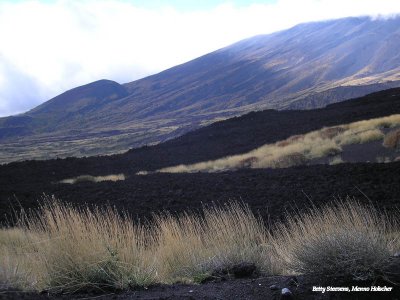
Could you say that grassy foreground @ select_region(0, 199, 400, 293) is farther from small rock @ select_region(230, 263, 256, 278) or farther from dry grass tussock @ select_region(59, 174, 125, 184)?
dry grass tussock @ select_region(59, 174, 125, 184)

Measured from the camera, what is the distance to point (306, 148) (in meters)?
22.9

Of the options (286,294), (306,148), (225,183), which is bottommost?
(306,148)

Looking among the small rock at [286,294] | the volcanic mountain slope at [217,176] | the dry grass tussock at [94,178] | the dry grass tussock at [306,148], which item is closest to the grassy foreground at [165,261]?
the small rock at [286,294]

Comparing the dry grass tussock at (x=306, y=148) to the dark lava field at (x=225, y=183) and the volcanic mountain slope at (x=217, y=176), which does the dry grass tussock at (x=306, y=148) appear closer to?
the volcanic mountain slope at (x=217, y=176)

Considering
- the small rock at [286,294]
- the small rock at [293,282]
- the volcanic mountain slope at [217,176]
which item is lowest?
the volcanic mountain slope at [217,176]

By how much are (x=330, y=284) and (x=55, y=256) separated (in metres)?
2.96

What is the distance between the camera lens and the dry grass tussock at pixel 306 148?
21.1m

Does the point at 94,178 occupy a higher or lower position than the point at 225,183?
higher

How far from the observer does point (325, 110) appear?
38656 millimetres

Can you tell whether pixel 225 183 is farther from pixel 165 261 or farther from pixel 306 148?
pixel 165 261

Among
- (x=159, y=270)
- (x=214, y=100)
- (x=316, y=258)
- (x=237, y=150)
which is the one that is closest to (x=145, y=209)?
(x=159, y=270)

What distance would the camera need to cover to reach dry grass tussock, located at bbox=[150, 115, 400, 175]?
21094mm

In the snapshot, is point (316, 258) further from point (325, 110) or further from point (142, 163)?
point (325, 110)

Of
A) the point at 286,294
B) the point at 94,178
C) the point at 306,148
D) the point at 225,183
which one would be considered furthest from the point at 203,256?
the point at 94,178
